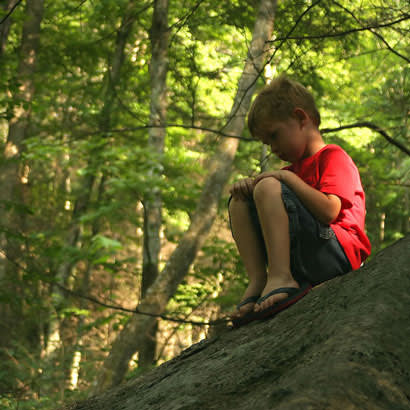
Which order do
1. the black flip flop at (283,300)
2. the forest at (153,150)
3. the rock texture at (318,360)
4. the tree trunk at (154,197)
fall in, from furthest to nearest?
the tree trunk at (154,197) < the forest at (153,150) < the black flip flop at (283,300) < the rock texture at (318,360)

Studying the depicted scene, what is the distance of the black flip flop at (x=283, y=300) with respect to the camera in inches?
78.8

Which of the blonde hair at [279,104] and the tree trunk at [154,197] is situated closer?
the blonde hair at [279,104]

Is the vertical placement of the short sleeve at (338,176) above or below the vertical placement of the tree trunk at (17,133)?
below

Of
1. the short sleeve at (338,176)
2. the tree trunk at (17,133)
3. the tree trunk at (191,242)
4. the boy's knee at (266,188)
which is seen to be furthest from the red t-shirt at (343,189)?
the tree trunk at (17,133)

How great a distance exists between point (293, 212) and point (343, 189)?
0.32 metres

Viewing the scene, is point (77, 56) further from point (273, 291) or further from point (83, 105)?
point (273, 291)

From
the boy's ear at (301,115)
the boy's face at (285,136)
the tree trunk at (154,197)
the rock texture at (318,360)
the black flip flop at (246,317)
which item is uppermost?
the tree trunk at (154,197)

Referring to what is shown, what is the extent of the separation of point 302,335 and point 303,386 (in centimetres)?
41

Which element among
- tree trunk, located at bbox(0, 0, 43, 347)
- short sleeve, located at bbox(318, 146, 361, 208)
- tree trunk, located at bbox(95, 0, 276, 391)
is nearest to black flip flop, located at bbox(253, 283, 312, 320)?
short sleeve, located at bbox(318, 146, 361, 208)

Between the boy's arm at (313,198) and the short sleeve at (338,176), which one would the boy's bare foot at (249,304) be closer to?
the boy's arm at (313,198)

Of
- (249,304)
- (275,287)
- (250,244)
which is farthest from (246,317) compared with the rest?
(250,244)

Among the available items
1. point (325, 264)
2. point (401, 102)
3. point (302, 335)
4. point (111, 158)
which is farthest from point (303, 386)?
point (111, 158)

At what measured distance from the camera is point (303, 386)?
1.08 meters

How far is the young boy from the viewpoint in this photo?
2094 millimetres
